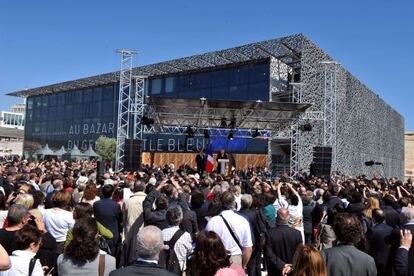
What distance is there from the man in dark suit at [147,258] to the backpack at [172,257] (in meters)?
1.80

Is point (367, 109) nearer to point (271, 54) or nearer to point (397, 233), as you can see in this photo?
point (271, 54)

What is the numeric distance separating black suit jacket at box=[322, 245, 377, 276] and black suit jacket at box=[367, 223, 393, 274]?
1756mm

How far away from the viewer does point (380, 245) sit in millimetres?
5652

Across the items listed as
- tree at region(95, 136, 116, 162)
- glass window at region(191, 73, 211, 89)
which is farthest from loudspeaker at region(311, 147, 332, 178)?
tree at region(95, 136, 116, 162)

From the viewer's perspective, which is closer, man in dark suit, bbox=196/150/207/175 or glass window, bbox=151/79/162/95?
man in dark suit, bbox=196/150/207/175

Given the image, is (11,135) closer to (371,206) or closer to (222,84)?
(222,84)

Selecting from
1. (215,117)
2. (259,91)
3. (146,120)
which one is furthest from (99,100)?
(215,117)

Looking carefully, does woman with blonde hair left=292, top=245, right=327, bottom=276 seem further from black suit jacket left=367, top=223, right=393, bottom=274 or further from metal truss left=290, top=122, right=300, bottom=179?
metal truss left=290, top=122, right=300, bottom=179

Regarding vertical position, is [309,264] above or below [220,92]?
below

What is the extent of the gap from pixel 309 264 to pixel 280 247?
213cm

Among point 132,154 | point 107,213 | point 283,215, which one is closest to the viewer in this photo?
point 283,215

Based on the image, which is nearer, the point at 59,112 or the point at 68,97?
the point at 68,97

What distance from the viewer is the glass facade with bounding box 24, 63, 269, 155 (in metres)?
39.6

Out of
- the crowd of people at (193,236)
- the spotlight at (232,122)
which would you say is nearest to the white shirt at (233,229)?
the crowd of people at (193,236)
